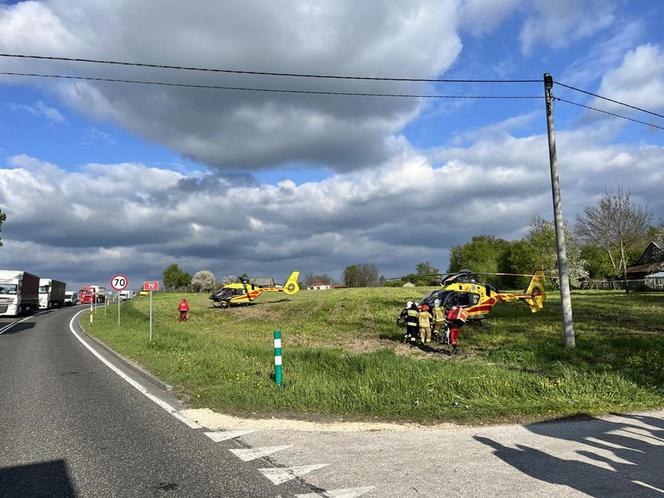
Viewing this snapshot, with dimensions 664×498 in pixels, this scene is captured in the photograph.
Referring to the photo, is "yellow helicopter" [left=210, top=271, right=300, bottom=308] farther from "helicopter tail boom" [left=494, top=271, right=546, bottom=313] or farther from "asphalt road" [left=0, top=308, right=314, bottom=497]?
"asphalt road" [left=0, top=308, right=314, bottom=497]

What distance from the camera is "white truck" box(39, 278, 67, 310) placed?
58094 mm

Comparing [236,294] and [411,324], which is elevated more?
[236,294]

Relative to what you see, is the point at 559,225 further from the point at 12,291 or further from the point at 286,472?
the point at 12,291

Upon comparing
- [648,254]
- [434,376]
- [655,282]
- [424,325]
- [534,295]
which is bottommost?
[434,376]

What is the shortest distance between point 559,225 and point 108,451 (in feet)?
40.6

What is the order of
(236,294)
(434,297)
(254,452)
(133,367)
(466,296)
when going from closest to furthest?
(254,452)
(133,367)
(434,297)
(466,296)
(236,294)

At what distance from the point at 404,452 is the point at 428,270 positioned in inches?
4932

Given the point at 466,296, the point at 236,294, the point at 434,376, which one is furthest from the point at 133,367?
the point at 236,294

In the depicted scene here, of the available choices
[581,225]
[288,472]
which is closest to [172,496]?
[288,472]

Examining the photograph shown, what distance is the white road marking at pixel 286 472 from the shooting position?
5.16m

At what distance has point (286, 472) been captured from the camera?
537cm

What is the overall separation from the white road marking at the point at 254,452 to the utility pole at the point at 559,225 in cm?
984

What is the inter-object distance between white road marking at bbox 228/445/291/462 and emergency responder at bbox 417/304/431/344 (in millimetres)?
11585

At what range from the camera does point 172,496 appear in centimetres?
480
